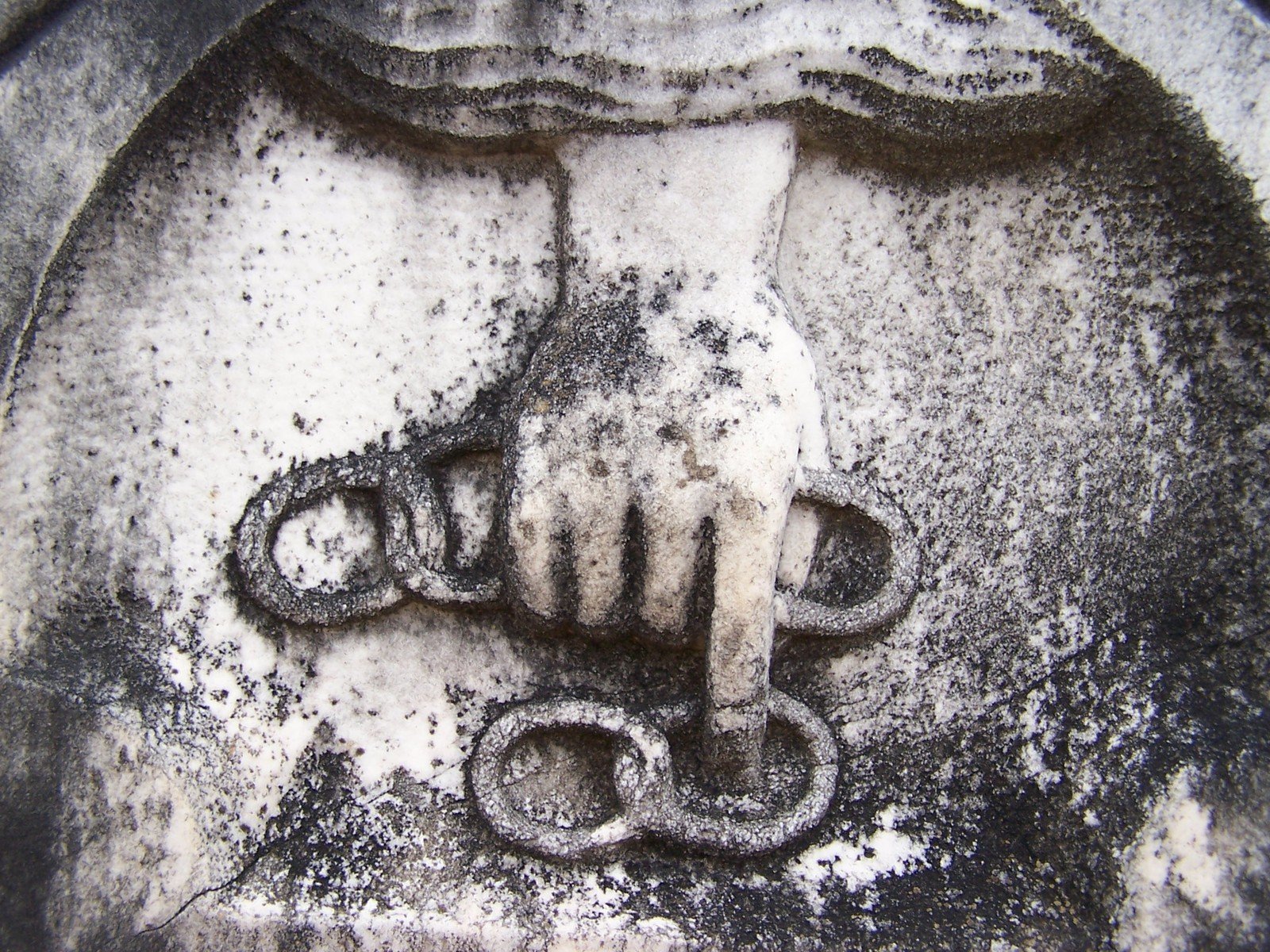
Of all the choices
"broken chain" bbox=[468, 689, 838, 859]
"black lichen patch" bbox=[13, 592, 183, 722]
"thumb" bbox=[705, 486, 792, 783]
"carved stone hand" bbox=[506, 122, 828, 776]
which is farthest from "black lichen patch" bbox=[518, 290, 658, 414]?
"black lichen patch" bbox=[13, 592, 183, 722]

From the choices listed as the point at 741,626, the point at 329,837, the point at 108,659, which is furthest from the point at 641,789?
the point at 108,659

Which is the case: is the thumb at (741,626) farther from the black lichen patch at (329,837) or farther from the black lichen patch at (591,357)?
the black lichen patch at (329,837)

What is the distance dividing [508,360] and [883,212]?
14.6 inches

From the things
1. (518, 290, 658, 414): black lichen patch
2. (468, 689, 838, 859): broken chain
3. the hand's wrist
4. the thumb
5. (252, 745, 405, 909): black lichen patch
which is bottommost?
(252, 745, 405, 909): black lichen patch

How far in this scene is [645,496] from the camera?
2.50ft

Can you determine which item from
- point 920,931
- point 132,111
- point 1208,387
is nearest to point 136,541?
point 132,111

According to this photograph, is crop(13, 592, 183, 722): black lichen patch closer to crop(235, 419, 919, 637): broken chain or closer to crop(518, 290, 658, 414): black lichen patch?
crop(235, 419, 919, 637): broken chain

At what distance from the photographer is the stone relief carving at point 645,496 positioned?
29.9 inches

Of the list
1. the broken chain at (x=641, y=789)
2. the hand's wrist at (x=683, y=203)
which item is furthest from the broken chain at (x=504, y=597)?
the hand's wrist at (x=683, y=203)

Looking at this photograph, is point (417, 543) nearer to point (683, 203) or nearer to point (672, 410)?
point (672, 410)

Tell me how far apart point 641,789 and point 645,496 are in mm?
239

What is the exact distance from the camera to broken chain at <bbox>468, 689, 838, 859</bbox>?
78cm

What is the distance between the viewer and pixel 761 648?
78 cm

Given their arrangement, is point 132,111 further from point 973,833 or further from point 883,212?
point 973,833
